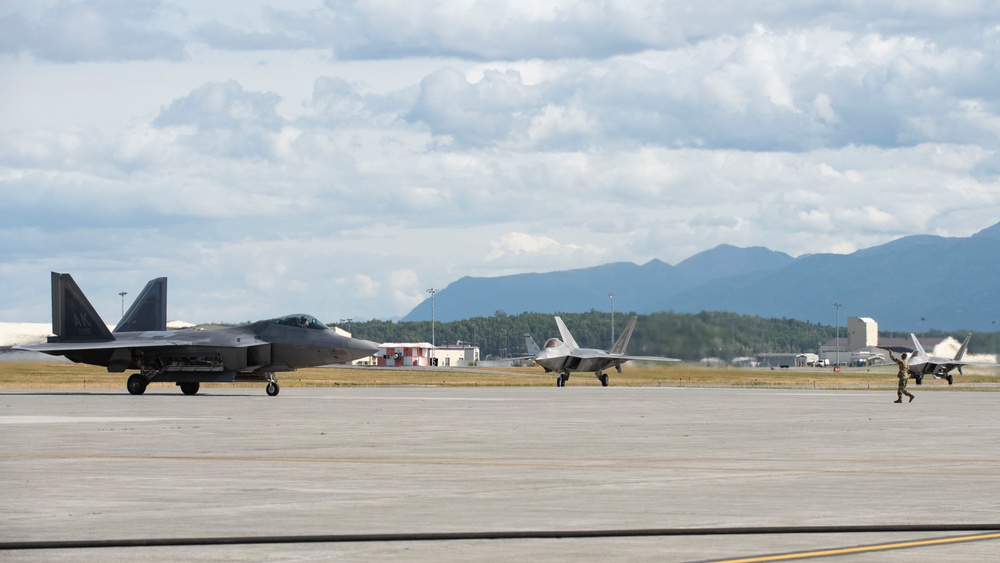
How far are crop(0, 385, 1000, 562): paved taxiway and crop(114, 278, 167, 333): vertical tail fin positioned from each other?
23.4m

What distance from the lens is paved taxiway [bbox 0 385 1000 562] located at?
32.8 ft

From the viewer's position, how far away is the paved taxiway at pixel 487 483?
32.8 ft

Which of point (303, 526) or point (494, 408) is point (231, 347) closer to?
point (494, 408)

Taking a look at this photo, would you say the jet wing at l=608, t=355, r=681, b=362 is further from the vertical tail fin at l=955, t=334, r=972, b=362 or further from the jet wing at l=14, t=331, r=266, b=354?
the jet wing at l=14, t=331, r=266, b=354

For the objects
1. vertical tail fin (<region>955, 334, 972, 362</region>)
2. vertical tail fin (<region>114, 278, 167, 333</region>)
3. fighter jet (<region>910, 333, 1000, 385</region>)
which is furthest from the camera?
vertical tail fin (<region>955, 334, 972, 362</region>)

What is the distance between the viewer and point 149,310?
5247cm

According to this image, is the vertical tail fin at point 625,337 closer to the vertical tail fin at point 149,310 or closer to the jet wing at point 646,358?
the jet wing at point 646,358

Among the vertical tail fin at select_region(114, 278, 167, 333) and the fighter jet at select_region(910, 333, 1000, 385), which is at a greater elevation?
the vertical tail fin at select_region(114, 278, 167, 333)

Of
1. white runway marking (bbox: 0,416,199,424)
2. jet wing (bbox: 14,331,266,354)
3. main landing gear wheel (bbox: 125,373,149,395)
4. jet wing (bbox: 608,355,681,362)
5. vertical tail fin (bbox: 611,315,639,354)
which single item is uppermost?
vertical tail fin (bbox: 611,315,639,354)

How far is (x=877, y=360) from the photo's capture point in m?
199

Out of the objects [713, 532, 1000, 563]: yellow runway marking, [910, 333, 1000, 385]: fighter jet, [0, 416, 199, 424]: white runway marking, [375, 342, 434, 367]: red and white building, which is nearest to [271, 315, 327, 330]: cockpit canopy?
[0, 416, 199, 424]: white runway marking

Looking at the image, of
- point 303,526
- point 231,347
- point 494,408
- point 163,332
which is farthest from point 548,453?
point 163,332

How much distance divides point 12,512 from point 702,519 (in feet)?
20.9

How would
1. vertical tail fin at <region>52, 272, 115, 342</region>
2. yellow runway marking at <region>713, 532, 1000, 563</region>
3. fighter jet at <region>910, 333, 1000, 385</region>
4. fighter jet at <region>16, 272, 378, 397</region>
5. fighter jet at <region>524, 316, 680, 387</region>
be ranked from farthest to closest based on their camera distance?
fighter jet at <region>910, 333, 1000, 385</region>
fighter jet at <region>524, 316, 680, 387</region>
vertical tail fin at <region>52, 272, 115, 342</region>
fighter jet at <region>16, 272, 378, 397</region>
yellow runway marking at <region>713, 532, 1000, 563</region>
